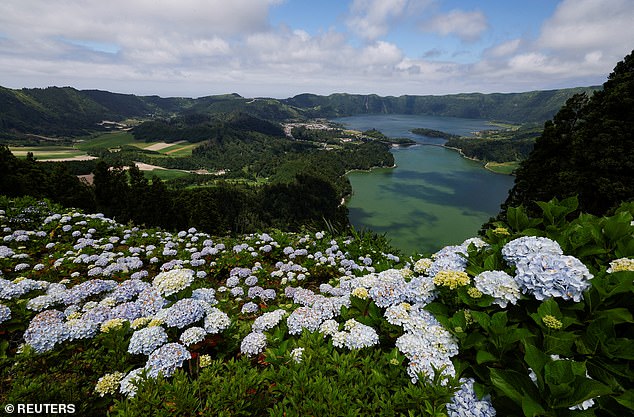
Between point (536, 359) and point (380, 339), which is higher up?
point (536, 359)

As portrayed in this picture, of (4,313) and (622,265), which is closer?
(622,265)

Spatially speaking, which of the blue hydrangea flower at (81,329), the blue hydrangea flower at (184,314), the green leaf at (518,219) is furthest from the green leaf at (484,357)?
the blue hydrangea flower at (81,329)

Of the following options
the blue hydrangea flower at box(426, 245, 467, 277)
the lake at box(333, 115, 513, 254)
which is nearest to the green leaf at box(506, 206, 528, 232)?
the blue hydrangea flower at box(426, 245, 467, 277)

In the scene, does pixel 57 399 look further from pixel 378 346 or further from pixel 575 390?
pixel 575 390

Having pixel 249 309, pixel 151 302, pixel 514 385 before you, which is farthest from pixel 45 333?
pixel 514 385

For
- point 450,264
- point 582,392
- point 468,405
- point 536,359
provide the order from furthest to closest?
point 450,264
point 468,405
point 536,359
point 582,392

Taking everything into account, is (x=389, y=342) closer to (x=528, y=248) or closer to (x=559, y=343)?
(x=559, y=343)

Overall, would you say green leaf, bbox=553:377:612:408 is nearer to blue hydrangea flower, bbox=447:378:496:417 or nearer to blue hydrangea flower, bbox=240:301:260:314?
blue hydrangea flower, bbox=447:378:496:417
